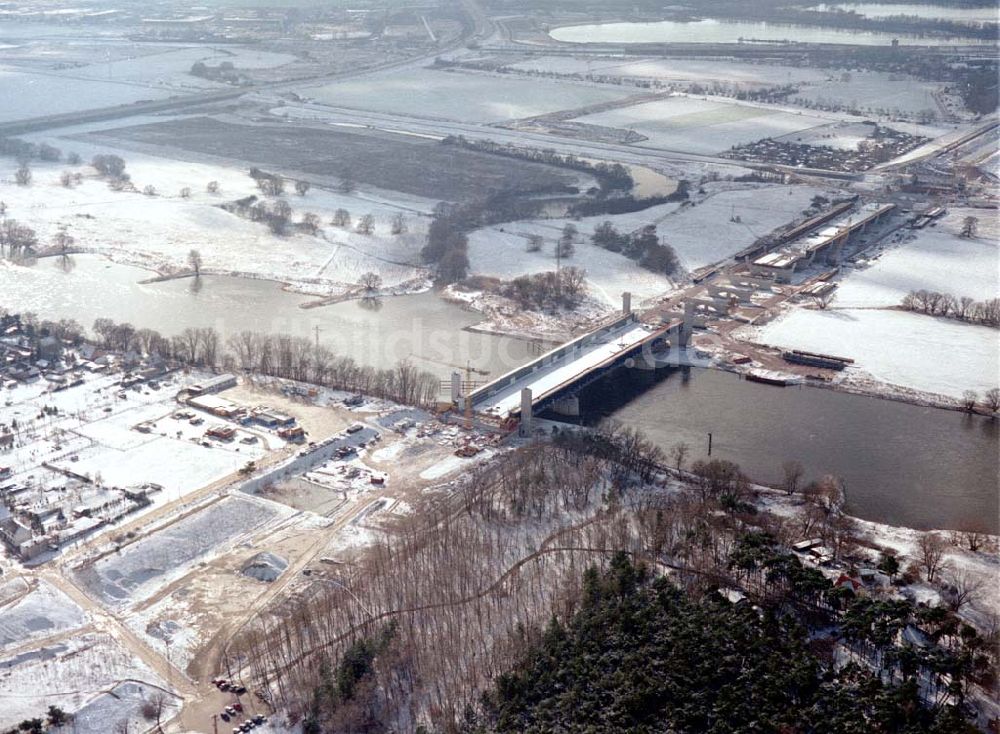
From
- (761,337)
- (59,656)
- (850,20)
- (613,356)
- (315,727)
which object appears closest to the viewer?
(315,727)

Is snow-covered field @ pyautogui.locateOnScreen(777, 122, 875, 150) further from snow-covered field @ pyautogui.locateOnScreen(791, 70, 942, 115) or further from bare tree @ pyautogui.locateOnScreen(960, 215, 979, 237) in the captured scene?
bare tree @ pyautogui.locateOnScreen(960, 215, 979, 237)

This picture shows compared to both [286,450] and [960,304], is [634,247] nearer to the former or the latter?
[960,304]

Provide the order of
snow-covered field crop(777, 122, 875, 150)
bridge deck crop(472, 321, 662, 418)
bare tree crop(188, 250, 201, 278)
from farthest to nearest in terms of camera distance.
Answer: snow-covered field crop(777, 122, 875, 150) → bare tree crop(188, 250, 201, 278) → bridge deck crop(472, 321, 662, 418)

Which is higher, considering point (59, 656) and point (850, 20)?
point (850, 20)

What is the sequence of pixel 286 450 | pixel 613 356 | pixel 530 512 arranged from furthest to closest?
pixel 613 356 < pixel 286 450 < pixel 530 512

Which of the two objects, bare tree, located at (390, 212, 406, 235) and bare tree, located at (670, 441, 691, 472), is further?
bare tree, located at (390, 212, 406, 235)

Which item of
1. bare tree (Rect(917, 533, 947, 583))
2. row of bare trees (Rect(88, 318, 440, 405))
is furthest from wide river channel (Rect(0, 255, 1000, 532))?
row of bare trees (Rect(88, 318, 440, 405))

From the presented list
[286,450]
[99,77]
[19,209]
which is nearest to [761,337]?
[286,450]

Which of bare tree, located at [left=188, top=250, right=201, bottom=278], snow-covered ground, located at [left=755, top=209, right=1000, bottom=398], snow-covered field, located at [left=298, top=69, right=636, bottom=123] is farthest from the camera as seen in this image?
snow-covered field, located at [left=298, top=69, right=636, bottom=123]
